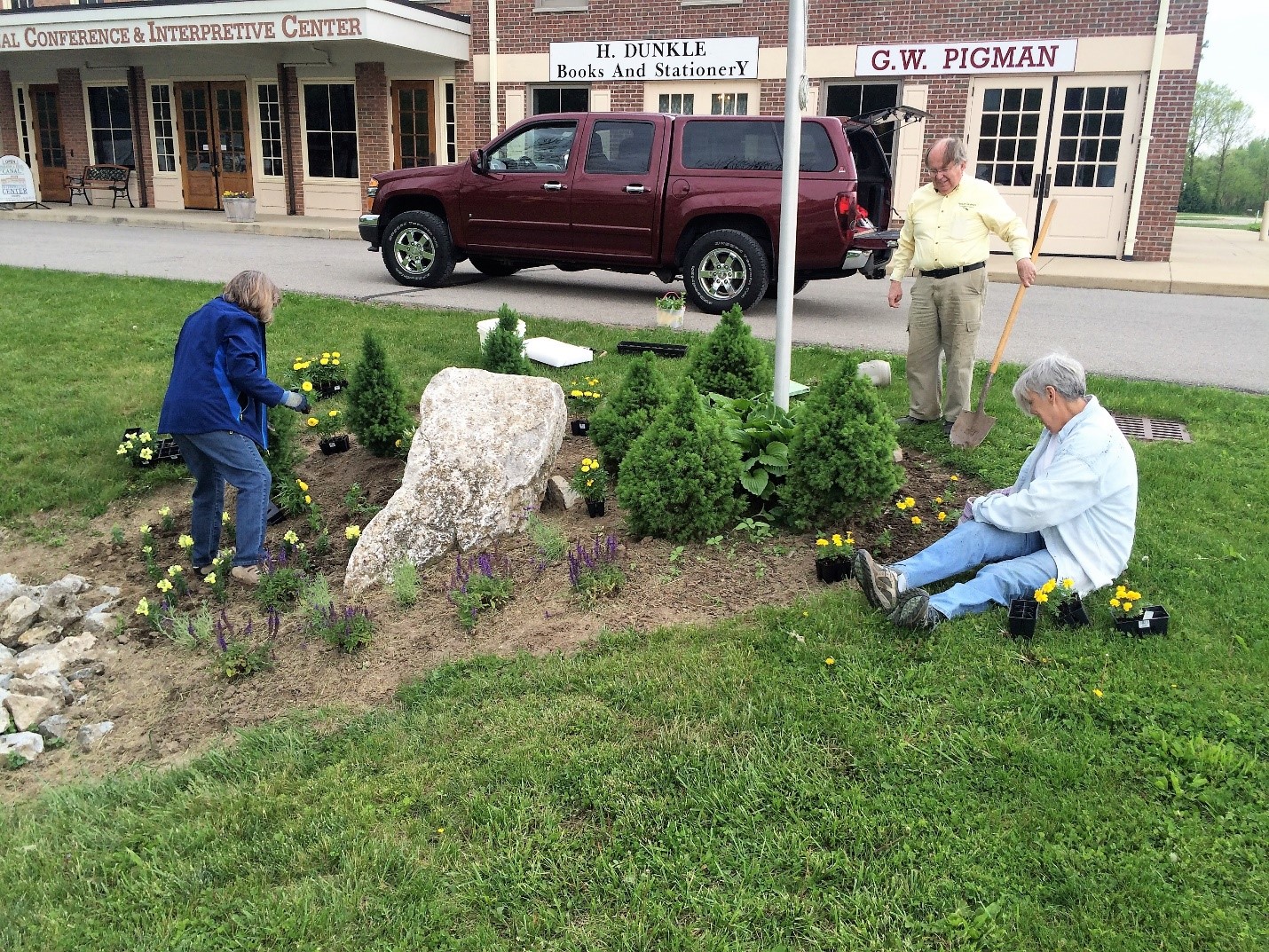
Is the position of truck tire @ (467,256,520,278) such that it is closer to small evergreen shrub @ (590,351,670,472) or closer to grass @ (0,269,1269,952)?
small evergreen shrub @ (590,351,670,472)

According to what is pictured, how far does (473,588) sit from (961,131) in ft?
51.7

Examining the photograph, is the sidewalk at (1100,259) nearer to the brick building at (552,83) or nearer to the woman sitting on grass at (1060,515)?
the brick building at (552,83)

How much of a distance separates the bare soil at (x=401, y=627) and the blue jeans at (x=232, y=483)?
0.23 metres

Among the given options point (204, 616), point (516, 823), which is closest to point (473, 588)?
point (204, 616)

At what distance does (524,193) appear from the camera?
11.2 m

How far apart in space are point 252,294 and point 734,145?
6.89m

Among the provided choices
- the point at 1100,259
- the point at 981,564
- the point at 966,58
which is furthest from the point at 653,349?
the point at 1100,259

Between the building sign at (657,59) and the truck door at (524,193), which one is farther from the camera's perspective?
the building sign at (657,59)

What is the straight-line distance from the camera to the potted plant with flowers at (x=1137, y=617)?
150 inches

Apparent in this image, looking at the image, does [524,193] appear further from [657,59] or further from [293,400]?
[657,59]

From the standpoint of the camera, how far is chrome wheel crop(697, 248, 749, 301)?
34.7 feet

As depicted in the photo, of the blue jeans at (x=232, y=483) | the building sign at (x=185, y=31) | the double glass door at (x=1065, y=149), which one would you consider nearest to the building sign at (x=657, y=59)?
the building sign at (x=185, y=31)

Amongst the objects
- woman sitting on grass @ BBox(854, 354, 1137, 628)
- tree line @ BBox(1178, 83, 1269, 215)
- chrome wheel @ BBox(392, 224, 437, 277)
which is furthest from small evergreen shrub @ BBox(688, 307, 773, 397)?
tree line @ BBox(1178, 83, 1269, 215)

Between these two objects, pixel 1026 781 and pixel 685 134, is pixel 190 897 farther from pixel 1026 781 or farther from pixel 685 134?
pixel 685 134
